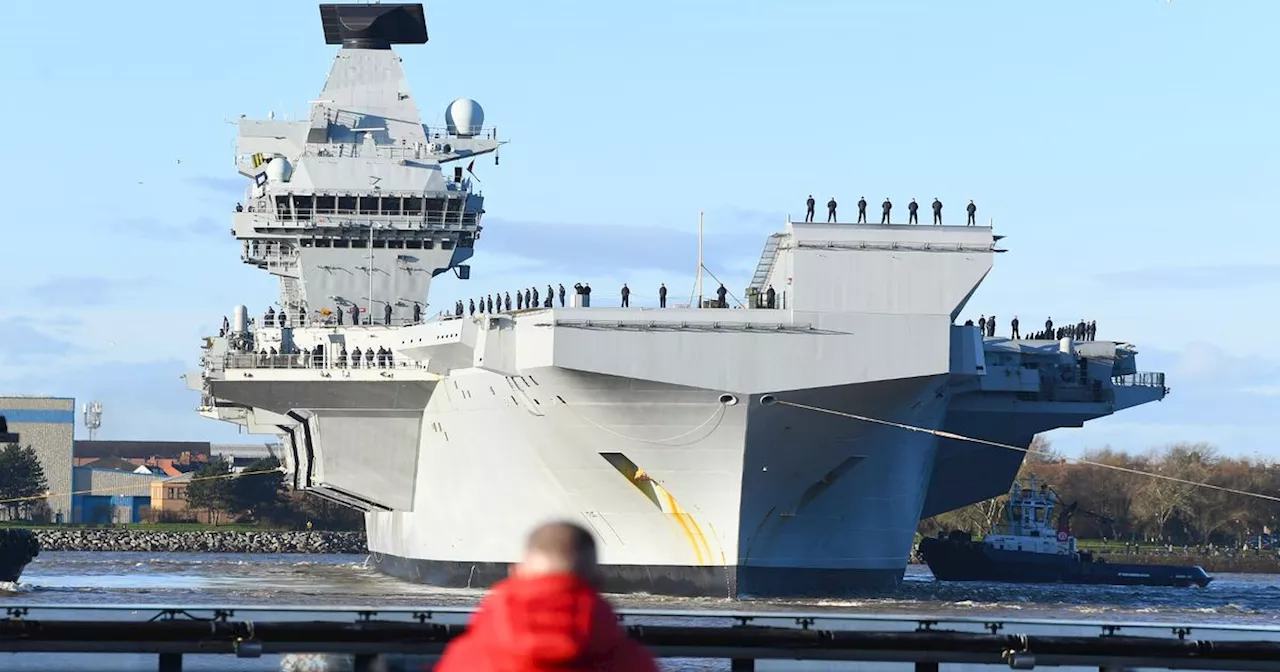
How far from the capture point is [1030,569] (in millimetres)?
53062

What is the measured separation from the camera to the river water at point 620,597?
104 feet

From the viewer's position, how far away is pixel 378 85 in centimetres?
4934

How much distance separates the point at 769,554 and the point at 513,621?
27.5 meters

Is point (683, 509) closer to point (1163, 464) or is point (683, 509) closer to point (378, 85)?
point (378, 85)

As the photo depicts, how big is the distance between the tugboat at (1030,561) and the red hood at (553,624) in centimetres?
4851

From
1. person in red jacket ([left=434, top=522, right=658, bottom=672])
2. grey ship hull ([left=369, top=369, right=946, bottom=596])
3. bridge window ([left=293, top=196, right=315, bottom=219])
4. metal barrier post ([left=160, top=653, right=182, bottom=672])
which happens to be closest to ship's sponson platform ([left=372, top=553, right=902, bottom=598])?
grey ship hull ([left=369, top=369, right=946, bottom=596])

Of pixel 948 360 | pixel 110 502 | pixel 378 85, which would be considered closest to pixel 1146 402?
pixel 948 360

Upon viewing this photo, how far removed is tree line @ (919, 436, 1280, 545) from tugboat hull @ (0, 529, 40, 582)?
4261 centimetres

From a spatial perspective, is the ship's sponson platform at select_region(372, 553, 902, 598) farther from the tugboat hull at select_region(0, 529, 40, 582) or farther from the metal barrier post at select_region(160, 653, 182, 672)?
the metal barrier post at select_region(160, 653, 182, 672)

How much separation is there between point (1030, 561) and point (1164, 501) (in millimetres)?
27478

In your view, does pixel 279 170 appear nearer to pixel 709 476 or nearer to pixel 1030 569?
pixel 709 476

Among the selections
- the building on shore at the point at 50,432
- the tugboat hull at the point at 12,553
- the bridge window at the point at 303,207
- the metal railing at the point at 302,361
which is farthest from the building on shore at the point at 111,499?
the metal railing at the point at 302,361

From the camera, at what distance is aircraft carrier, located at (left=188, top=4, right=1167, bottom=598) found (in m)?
30.0

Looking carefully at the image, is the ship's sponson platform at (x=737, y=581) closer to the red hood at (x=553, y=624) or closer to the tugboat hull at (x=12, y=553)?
the tugboat hull at (x=12, y=553)
